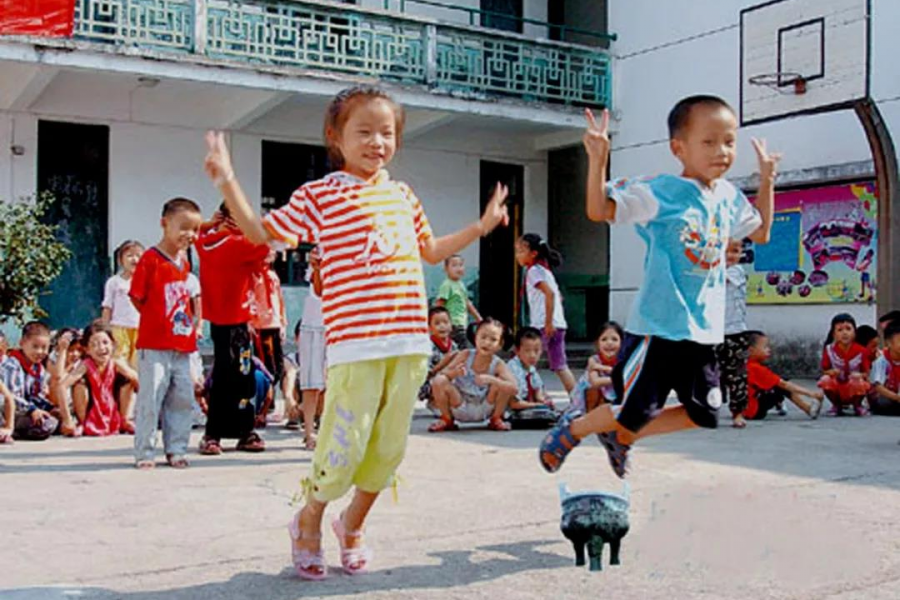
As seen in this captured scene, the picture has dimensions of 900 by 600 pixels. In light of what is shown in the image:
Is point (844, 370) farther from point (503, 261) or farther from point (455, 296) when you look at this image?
point (503, 261)

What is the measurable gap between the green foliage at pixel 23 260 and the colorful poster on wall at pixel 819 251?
28.1ft

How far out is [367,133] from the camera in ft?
11.1

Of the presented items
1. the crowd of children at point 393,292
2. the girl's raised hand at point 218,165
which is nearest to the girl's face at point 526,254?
the crowd of children at point 393,292

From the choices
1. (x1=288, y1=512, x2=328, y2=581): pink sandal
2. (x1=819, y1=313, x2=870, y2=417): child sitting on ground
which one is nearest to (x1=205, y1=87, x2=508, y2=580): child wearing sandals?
(x1=288, y1=512, x2=328, y2=581): pink sandal

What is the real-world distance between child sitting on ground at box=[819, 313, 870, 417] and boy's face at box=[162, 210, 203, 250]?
5.88 m

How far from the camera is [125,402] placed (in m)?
7.66

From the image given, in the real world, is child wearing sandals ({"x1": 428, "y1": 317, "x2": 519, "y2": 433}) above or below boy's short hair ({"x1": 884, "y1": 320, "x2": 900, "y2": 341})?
below

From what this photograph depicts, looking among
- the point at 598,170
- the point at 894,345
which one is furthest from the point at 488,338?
the point at 598,170

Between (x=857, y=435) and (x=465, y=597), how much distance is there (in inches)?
201

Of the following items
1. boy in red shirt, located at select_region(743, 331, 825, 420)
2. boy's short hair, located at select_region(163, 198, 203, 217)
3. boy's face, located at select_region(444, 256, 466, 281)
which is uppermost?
boy's short hair, located at select_region(163, 198, 203, 217)

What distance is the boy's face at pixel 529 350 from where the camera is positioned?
8.09m

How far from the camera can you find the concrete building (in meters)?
12.4

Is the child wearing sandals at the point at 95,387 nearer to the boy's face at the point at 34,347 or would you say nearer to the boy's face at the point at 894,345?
the boy's face at the point at 34,347

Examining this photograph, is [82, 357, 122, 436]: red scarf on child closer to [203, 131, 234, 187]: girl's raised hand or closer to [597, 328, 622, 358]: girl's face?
[597, 328, 622, 358]: girl's face
